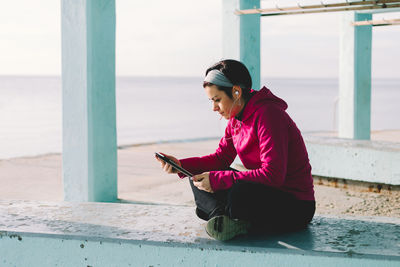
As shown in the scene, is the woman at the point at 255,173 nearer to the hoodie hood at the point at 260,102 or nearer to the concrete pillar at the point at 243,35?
the hoodie hood at the point at 260,102

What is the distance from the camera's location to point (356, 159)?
673 cm

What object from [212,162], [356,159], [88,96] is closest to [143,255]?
[212,162]

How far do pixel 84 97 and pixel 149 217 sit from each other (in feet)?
8.12

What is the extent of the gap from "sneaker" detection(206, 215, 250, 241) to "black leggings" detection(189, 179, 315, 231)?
47 millimetres

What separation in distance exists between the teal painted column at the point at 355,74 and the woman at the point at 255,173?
23.2 ft

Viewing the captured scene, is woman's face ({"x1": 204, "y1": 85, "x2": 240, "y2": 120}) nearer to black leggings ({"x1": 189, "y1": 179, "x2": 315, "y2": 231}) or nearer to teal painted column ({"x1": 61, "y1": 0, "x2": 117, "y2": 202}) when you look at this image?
black leggings ({"x1": 189, "y1": 179, "x2": 315, "y2": 231})

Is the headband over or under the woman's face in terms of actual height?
over

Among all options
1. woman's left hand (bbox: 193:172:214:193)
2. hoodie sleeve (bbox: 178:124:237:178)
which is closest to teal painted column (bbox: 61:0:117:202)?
hoodie sleeve (bbox: 178:124:237:178)

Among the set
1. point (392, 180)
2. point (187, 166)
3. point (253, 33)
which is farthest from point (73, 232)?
point (253, 33)

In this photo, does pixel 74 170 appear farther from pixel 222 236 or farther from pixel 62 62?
pixel 222 236

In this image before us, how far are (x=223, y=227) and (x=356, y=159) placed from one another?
421 centimetres

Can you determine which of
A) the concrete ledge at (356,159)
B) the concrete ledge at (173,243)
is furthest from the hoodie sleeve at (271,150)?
the concrete ledge at (356,159)

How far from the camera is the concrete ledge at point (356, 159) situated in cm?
641

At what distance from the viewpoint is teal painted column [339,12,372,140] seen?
381 inches
